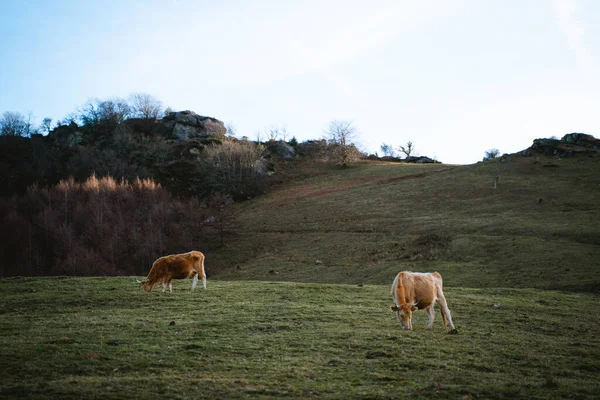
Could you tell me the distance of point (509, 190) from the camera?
225 feet

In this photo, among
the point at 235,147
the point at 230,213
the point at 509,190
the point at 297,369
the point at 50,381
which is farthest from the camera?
the point at 235,147

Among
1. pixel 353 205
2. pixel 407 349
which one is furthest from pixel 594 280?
pixel 353 205

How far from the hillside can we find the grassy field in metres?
14.6

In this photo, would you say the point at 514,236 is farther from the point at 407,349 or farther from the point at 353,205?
the point at 407,349

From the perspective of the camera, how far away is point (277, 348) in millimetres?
14375

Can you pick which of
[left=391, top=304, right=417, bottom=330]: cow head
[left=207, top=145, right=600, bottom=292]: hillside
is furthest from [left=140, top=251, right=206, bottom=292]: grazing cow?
[left=207, top=145, right=600, bottom=292]: hillside

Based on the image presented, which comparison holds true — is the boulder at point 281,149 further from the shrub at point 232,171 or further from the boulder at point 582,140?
the boulder at point 582,140

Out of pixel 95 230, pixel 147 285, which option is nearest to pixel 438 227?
pixel 147 285

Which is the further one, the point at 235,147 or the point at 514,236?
the point at 235,147

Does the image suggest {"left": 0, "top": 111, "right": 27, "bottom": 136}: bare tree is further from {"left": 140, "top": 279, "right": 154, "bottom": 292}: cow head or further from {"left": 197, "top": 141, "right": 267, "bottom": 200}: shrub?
{"left": 140, "top": 279, "right": 154, "bottom": 292}: cow head

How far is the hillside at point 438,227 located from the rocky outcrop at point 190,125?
136 feet

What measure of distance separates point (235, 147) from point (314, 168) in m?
20.5

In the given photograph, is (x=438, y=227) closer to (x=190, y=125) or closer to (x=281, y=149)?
(x=281, y=149)

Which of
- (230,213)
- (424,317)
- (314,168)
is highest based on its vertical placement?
(314,168)
